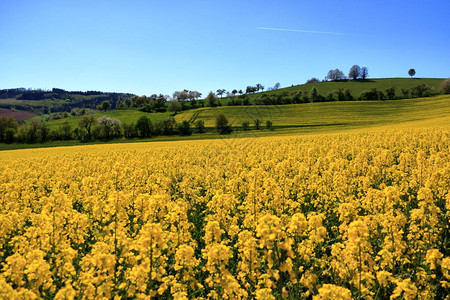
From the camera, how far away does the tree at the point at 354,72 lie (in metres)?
139

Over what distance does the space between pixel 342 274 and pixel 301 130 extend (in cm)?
4857

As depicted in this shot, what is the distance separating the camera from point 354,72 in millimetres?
138875

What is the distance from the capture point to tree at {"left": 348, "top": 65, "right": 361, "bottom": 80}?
138750 mm

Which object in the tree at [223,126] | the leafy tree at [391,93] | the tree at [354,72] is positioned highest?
the tree at [354,72]

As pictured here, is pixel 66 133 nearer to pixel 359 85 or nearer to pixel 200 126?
pixel 200 126

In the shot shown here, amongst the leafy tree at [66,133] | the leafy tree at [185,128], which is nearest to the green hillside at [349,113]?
the leafy tree at [185,128]

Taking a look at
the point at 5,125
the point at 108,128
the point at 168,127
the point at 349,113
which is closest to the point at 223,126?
the point at 168,127

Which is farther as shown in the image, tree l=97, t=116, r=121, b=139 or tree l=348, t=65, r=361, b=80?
tree l=348, t=65, r=361, b=80

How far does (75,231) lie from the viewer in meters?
5.87

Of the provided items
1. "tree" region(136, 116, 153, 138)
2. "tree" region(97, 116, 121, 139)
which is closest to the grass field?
"tree" region(136, 116, 153, 138)

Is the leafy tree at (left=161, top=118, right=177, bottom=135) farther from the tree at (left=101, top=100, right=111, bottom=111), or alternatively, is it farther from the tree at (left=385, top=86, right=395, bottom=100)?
the tree at (left=101, top=100, right=111, bottom=111)

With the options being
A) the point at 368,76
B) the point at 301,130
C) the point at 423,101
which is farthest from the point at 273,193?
the point at 368,76

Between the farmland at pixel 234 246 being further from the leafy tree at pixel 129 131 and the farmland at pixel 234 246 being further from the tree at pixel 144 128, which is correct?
the leafy tree at pixel 129 131

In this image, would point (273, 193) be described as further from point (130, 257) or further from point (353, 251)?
point (130, 257)
